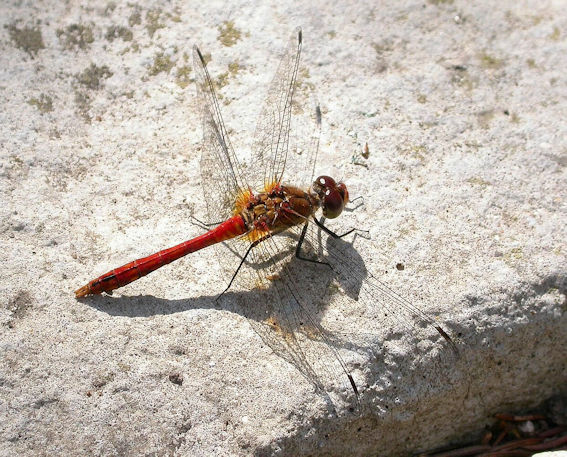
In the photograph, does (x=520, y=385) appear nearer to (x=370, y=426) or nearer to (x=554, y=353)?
(x=554, y=353)

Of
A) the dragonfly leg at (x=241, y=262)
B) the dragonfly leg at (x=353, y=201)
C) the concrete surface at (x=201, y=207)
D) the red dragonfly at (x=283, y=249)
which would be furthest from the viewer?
the dragonfly leg at (x=353, y=201)

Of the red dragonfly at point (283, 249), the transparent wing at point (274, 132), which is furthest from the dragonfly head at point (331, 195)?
the transparent wing at point (274, 132)

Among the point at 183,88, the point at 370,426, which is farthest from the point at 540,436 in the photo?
the point at 183,88

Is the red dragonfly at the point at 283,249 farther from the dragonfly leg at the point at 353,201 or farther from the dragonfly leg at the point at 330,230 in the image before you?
the dragonfly leg at the point at 353,201

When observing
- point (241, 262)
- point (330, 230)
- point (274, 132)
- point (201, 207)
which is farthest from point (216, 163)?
point (330, 230)

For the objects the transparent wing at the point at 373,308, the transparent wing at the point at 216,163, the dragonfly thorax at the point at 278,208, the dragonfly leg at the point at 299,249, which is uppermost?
the transparent wing at the point at 216,163

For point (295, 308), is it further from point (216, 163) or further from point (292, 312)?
point (216, 163)
